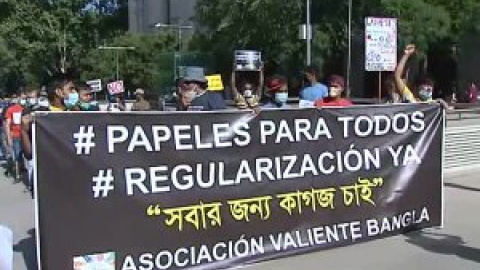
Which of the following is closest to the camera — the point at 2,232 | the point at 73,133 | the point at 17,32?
the point at 2,232

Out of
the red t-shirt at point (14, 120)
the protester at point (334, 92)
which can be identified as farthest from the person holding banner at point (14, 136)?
the protester at point (334, 92)

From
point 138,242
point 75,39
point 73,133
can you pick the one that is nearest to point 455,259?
point 138,242

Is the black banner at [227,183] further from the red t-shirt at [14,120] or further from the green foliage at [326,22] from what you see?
the green foliage at [326,22]

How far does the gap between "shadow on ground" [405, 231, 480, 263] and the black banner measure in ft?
0.55

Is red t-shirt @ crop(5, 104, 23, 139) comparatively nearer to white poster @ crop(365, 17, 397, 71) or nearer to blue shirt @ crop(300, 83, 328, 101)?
white poster @ crop(365, 17, 397, 71)

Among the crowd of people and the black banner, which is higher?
the crowd of people

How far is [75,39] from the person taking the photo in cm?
7444

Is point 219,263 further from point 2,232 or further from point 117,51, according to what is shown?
point 117,51

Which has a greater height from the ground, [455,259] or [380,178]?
[380,178]

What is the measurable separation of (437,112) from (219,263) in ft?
9.60

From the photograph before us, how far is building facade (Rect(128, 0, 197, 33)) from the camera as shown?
91887mm

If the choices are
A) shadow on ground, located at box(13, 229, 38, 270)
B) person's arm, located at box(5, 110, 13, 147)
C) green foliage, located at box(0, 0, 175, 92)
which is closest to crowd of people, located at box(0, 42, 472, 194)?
shadow on ground, located at box(13, 229, 38, 270)

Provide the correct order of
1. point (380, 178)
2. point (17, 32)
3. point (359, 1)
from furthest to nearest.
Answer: point (17, 32) < point (359, 1) < point (380, 178)

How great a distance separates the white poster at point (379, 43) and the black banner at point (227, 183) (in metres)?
3.25
